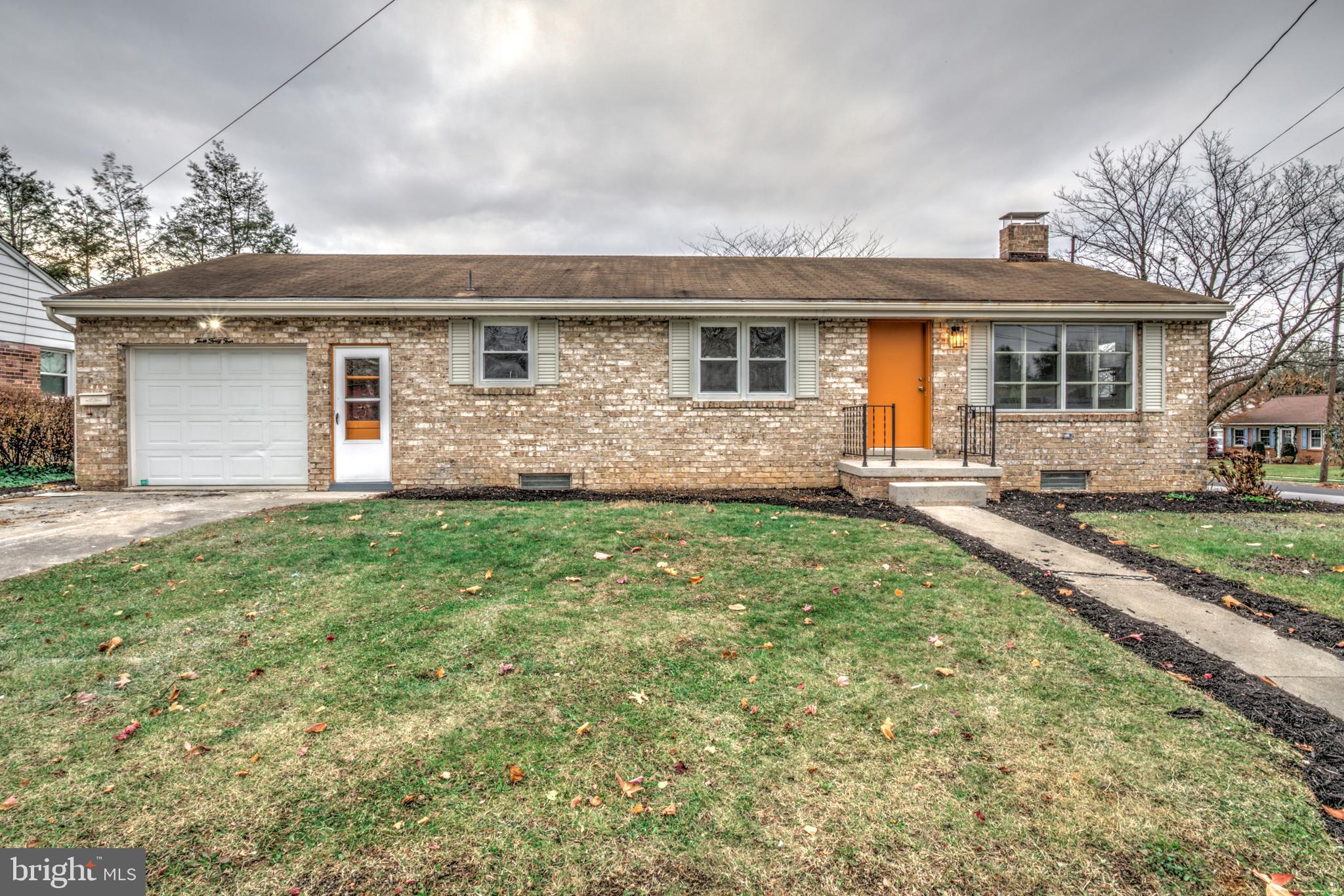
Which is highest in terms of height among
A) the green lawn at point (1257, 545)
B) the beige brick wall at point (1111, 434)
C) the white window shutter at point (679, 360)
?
the white window shutter at point (679, 360)

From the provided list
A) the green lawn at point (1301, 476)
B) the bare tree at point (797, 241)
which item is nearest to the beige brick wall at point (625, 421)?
the green lawn at point (1301, 476)

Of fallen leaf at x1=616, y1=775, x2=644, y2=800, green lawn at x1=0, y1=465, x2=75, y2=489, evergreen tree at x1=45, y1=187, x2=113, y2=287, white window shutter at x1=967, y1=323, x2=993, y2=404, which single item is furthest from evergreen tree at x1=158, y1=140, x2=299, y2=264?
fallen leaf at x1=616, y1=775, x2=644, y2=800

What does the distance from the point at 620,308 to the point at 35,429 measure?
11278 millimetres

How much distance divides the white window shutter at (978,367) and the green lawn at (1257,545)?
263 centimetres

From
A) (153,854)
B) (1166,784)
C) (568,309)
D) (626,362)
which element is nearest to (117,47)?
(568,309)

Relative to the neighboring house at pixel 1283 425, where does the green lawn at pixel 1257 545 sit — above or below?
below

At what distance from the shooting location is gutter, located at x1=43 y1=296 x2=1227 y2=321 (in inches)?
324

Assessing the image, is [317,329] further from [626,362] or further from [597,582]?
[597,582]

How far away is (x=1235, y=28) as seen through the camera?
8039 mm

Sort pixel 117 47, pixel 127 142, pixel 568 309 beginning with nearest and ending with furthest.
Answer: pixel 568 309
pixel 117 47
pixel 127 142

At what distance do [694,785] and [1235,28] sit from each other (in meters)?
12.5

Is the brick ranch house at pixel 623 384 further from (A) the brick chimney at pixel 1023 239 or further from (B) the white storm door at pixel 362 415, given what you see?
(A) the brick chimney at pixel 1023 239

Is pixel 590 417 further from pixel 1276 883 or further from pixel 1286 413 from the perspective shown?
pixel 1286 413

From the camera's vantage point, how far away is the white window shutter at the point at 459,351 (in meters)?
8.75
